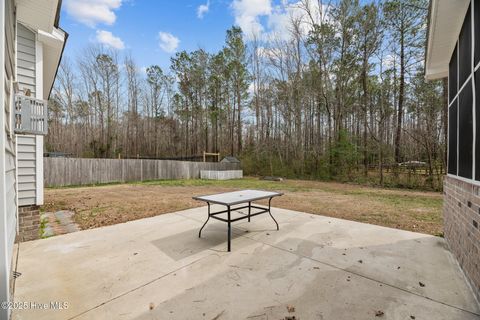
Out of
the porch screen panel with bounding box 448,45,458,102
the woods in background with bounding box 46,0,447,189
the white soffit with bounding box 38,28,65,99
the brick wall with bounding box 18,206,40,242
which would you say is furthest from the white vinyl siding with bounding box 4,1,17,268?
the woods in background with bounding box 46,0,447,189

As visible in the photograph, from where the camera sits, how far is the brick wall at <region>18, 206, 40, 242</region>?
319 cm

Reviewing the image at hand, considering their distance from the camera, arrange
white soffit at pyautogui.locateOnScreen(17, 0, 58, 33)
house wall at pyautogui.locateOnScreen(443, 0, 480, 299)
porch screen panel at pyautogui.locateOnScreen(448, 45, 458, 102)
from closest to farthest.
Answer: house wall at pyautogui.locateOnScreen(443, 0, 480, 299) → white soffit at pyautogui.locateOnScreen(17, 0, 58, 33) → porch screen panel at pyautogui.locateOnScreen(448, 45, 458, 102)

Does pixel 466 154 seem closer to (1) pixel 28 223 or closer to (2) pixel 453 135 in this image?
(2) pixel 453 135

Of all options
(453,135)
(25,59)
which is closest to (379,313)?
(453,135)

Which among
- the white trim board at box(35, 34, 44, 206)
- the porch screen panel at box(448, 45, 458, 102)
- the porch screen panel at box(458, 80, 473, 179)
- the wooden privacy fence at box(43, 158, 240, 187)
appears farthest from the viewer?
the wooden privacy fence at box(43, 158, 240, 187)

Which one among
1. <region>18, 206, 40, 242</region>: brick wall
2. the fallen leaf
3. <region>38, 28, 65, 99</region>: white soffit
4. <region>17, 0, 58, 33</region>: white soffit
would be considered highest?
<region>17, 0, 58, 33</region>: white soffit

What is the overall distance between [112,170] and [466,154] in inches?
545

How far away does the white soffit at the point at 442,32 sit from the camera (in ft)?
7.82

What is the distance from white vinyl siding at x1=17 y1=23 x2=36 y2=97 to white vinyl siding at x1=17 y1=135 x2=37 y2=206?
2.44 ft

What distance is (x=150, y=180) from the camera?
1348 cm

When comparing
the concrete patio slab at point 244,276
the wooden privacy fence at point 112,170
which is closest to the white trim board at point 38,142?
the concrete patio slab at point 244,276

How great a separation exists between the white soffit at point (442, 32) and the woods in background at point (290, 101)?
832 centimetres

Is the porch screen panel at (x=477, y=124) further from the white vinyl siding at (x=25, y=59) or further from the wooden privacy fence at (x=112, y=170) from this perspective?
the wooden privacy fence at (x=112, y=170)

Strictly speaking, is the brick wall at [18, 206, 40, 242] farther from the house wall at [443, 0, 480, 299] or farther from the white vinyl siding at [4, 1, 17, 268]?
the house wall at [443, 0, 480, 299]
